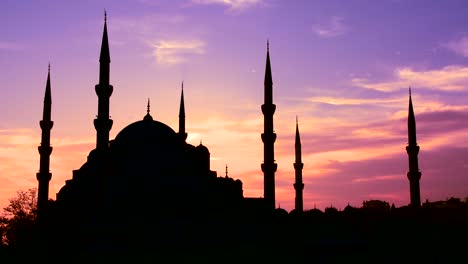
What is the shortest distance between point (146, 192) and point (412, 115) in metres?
14.6

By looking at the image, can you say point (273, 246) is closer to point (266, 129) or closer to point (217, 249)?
point (217, 249)

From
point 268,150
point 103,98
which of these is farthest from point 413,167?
point 103,98

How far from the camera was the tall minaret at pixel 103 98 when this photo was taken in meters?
27.9

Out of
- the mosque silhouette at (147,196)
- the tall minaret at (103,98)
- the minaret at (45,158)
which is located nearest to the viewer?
the mosque silhouette at (147,196)

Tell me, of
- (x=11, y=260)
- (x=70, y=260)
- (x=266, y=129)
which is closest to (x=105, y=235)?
(x=70, y=260)

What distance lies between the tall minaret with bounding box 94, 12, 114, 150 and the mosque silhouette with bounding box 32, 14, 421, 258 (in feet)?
0.14

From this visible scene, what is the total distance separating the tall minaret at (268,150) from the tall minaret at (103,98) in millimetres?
7747

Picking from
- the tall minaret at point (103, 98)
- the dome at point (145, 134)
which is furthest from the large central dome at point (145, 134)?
the tall minaret at point (103, 98)

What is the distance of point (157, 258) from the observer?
25.4 meters

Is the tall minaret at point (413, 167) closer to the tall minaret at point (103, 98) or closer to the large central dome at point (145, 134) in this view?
the large central dome at point (145, 134)

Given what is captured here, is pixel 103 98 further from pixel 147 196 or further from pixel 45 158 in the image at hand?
pixel 45 158

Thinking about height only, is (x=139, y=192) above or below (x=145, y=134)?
below

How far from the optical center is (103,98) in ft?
93.2

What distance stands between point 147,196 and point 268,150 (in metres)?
6.42
